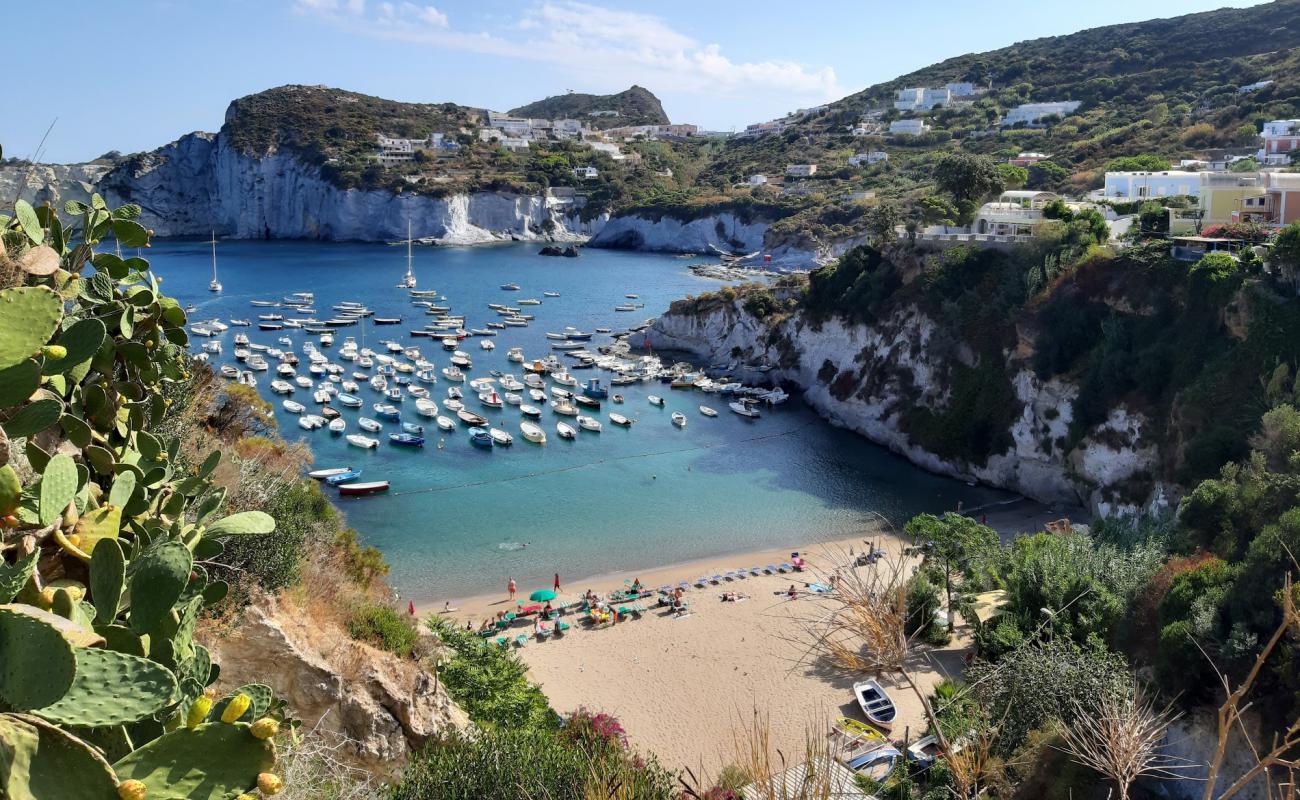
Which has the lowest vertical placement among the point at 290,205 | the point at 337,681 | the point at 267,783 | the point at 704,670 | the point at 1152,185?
the point at 704,670

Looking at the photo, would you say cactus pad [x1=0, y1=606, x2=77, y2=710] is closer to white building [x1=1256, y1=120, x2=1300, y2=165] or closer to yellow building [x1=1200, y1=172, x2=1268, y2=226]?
yellow building [x1=1200, y1=172, x2=1268, y2=226]

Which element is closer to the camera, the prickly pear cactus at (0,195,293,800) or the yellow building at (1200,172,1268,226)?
the prickly pear cactus at (0,195,293,800)

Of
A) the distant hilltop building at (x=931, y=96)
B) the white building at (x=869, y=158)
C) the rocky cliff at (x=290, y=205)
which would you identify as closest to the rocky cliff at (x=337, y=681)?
the white building at (x=869, y=158)

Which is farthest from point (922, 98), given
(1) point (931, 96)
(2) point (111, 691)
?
(2) point (111, 691)

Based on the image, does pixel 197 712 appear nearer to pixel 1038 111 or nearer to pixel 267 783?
pixel 267 783

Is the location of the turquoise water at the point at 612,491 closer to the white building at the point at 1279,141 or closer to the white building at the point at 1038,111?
the white building at the point at 1279,141

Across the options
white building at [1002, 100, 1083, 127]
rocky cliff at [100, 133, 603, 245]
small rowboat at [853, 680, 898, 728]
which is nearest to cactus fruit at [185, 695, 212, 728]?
A: small rowboat at [853, 680, 898, 728]
